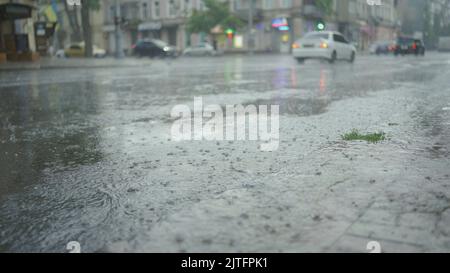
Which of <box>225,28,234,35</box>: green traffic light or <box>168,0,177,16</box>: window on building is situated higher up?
<box>168,0,177,16</box>: window on building

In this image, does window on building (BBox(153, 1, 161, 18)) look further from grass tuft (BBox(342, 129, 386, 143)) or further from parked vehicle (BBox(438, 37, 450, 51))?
grass tuft (BBox(342, 129, 386, 143))

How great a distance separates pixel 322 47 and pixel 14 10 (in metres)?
14.3

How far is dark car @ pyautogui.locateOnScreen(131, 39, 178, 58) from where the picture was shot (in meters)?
37.5

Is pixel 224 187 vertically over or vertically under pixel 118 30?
under

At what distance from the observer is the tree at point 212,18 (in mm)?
49969

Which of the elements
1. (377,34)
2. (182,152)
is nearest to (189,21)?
(377,34)

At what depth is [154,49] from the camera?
125 ft

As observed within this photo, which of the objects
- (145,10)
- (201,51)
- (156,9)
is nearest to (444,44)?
(201,51)

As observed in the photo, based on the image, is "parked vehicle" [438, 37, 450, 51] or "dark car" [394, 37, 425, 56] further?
"parked vehicle" [438, 37, 450, 51]

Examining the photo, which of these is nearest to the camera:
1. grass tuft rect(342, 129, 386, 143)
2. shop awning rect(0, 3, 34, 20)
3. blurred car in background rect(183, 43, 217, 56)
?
grass tuft rect(342, 129, 386, 143)
